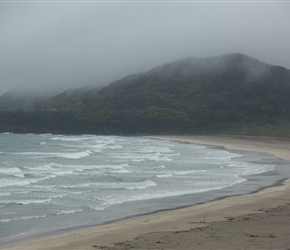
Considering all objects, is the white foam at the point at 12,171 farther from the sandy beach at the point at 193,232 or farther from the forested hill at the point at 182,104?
the forested hill at the point at 182,104

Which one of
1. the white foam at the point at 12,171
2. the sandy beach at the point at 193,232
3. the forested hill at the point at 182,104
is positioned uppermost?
the forested hill at the point at 182,104

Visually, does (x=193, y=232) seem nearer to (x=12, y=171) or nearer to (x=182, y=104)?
(x=12, y=171)

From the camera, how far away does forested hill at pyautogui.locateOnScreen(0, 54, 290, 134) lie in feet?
411

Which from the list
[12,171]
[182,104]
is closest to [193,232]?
[12,171]

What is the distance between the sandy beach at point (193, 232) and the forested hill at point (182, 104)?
100131 mm

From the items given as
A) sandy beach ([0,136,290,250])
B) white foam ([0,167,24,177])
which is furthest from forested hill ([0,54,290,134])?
sandy beach ([0,136,290,250])

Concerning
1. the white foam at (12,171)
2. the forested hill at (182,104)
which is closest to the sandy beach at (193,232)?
the white foam at (12,171)

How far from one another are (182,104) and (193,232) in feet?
410

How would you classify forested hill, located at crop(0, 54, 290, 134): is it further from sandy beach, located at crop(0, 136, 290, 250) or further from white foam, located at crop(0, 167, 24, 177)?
sandy beach, located at crop(0, 136, 290, 250)

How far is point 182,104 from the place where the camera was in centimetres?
13750

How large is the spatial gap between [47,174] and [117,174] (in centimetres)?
418

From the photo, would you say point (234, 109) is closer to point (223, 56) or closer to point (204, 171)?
point (223, 56)

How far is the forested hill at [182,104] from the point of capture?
411ft

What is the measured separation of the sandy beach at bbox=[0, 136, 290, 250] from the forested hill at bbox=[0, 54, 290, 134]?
10013cm
